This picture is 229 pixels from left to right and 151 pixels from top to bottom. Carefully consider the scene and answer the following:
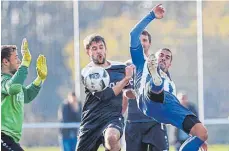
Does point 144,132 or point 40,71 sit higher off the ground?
point 40,71

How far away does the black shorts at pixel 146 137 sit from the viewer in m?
11.1

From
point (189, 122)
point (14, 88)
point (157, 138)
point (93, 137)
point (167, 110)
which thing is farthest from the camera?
point (157, 138)

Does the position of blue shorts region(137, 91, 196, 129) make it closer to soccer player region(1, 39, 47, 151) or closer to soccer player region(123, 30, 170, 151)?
soccer player region(123, 30, 170, 151)

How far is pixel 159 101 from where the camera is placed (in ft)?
32.6

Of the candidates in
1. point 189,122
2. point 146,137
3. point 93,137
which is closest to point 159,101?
point 189,122

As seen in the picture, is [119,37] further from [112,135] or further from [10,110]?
[10,110]

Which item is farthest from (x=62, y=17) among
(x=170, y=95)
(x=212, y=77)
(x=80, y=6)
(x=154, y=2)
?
(x=170, y=95)

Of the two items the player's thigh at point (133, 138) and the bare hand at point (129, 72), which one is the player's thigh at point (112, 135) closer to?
the bare hand at point (129, 72)

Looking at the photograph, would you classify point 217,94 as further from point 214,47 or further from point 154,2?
point 154,2

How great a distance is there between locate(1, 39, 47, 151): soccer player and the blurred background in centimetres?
697

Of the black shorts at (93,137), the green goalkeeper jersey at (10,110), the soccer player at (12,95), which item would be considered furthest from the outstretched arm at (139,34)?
the green goalkeeper jersey at (10,110)

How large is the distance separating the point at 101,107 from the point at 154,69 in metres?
1.20

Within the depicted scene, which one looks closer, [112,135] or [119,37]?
[112,135]

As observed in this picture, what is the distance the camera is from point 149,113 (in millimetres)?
10102
